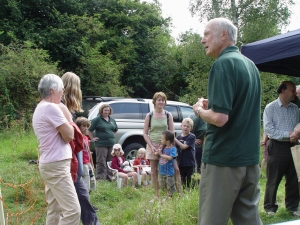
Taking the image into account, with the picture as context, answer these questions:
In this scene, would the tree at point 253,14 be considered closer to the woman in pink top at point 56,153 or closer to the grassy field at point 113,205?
the grassy field at point 113,205

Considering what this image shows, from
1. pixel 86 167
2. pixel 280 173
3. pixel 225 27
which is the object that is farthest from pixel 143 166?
pixel 225 27

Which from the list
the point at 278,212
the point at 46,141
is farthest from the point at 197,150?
the point at 46,141

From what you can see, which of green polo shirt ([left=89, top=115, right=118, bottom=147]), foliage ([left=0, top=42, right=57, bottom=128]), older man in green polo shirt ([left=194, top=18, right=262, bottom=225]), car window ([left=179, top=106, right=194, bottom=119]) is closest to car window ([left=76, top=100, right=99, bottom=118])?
green polo shirt ([left=89, top=115, right=118, bottom=147])

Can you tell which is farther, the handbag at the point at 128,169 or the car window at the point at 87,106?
the car window at the point at 87,106

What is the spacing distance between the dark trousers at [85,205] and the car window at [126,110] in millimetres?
4880

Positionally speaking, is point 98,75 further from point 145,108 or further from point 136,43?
point 145,108

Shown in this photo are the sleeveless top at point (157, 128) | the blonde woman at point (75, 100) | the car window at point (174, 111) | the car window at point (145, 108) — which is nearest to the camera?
the blonde woman at point (75, 100)

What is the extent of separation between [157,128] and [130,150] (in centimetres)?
284

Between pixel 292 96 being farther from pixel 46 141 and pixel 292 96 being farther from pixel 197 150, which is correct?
pixel 46 141

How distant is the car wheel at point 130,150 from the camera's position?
359 inches

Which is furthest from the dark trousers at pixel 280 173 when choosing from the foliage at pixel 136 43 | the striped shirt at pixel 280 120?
the foliage at pixel 136 43

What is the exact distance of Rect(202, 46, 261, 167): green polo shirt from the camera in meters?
2.70

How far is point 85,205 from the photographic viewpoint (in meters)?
4.40

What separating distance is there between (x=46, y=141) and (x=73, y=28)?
1831 cm
